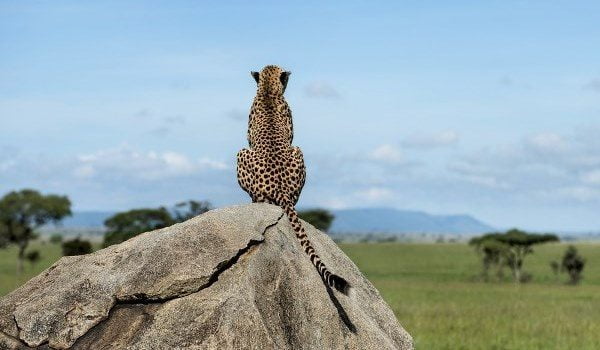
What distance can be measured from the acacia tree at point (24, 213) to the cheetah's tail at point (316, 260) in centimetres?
5975

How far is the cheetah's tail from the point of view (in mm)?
8289

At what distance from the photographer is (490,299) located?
38.9 meters

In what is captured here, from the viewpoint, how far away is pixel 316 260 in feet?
29.1

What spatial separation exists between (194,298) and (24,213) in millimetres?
63262

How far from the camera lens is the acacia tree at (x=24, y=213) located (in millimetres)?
66625

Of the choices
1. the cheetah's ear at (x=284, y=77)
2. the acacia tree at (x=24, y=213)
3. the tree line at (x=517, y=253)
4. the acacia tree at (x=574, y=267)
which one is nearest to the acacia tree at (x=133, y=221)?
the acacia tree at (x=24, y=213)

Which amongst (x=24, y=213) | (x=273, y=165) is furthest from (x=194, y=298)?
(x=24, y=213)

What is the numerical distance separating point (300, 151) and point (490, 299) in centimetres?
3056

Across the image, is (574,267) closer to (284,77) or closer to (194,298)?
(284,77)

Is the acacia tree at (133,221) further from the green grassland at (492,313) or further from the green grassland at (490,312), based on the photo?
the green grassland at (492,313)

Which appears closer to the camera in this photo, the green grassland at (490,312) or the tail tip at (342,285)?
the tail tip at (342,285)

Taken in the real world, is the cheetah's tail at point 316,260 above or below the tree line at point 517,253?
above

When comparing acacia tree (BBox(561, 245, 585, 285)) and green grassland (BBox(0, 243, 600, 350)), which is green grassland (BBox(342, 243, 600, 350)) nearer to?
green grassland (BBox(0, 243, 600, 350))

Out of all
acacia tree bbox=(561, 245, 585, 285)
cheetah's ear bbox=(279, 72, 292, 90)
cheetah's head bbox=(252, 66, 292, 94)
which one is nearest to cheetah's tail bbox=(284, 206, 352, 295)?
cheetah's head bbox=(252, 66, 292, 94)
